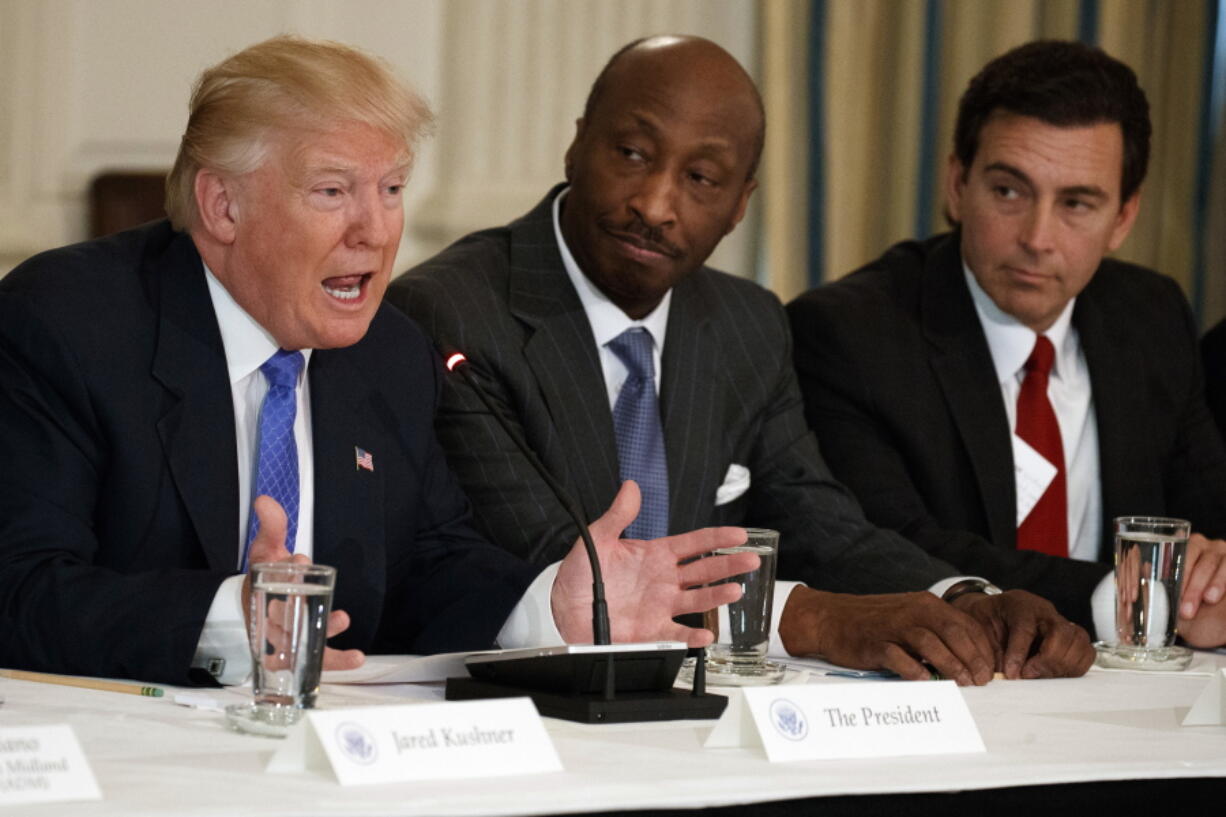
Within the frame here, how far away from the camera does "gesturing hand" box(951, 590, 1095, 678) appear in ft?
7.07

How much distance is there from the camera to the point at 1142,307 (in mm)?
3590

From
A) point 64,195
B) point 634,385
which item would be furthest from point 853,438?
point 64,195

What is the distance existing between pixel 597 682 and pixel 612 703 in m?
0.05

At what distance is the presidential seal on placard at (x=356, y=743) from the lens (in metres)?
1.34

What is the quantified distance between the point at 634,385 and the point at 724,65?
1.96 feet

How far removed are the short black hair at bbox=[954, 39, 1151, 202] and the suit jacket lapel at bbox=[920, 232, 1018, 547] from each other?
29 centimetres

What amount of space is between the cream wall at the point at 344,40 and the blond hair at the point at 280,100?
2.18 m

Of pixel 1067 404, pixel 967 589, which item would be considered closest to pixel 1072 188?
pixel 1067 404

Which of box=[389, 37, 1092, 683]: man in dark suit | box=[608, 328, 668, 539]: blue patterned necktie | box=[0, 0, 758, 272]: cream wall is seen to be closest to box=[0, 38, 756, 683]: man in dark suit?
box=[389, 37, 1092, 683]: man in dark suit

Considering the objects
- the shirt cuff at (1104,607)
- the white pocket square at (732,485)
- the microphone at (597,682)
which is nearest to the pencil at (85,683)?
the microphone at (597,682)

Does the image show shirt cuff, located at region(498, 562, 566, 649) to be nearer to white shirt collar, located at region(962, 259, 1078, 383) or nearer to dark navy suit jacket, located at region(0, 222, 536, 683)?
dark navy suit jacket, located at region(0, 222, 536, 683)

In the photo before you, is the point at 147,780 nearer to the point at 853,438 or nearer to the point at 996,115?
the point at 853,438

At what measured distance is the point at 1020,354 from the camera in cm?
335

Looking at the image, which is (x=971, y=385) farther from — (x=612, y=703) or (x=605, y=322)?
(x=612, y=703)
